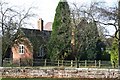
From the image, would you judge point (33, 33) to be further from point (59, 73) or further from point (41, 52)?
point (59, 73)

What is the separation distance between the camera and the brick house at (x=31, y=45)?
37.8 metres

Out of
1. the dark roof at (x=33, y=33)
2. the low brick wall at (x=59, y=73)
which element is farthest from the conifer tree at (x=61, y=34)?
the low brick wall at (x=59, y=73)

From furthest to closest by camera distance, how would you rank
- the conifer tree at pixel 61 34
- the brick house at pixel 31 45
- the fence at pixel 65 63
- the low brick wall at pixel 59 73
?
the brick house at pixel 31 45
the fence at pixel 65 63
the conifer tree at pixel 61 34
the low brick wall at pixel 59 73

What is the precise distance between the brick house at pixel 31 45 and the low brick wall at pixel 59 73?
507 inches

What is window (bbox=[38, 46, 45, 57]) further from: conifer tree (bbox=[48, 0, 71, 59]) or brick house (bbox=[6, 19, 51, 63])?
conifer tree (bbox=[48, 0, 71, 59])

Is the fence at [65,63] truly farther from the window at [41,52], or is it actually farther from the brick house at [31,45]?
the window at [41,52]

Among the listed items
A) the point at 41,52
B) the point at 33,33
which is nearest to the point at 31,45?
the point at 33,33

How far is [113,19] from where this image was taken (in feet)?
71.3

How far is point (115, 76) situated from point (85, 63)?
48.7 ft

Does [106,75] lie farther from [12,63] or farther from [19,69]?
[12,63]

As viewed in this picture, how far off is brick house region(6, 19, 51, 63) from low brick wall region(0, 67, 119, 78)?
42.3 ft

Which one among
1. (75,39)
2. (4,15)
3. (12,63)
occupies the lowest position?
(12,63)

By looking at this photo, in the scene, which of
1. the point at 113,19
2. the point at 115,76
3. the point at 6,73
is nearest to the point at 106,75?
the point at 115,76

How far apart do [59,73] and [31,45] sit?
17585 mm
